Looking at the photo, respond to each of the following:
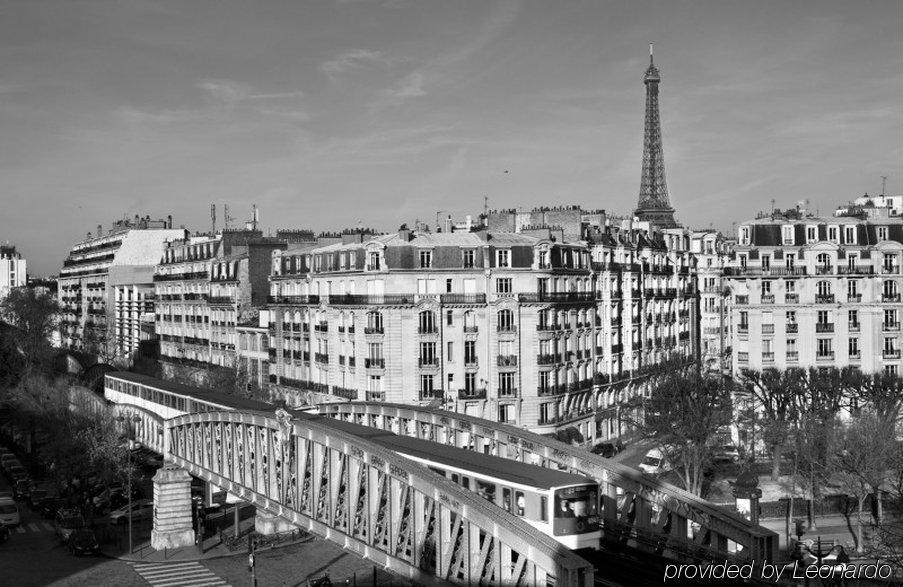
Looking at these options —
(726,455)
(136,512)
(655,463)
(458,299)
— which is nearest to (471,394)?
(458,299)

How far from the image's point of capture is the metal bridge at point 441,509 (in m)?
24.5

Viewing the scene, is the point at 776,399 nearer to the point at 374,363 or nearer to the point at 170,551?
the point at 374,363

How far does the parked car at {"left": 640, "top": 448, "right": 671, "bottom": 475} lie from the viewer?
189ft

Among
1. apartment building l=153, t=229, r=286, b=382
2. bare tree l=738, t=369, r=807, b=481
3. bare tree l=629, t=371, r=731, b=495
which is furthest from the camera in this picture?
apartment building l=153, t=229, r=286, b=382

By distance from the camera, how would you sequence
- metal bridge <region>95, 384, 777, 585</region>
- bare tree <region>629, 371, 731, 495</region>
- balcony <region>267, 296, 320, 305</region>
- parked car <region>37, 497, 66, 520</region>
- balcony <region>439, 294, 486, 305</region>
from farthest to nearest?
balcony <region>267, 296, 320, 305</region>, balcony <region>439, 294, 486, 305</region>, parked car <region>37, 497, 66, 520</region>, bare tree <region>629, 371, 731, 495</region>, metal bridge <region>95, 384, 777, 585</region>

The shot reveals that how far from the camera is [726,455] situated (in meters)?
61.1

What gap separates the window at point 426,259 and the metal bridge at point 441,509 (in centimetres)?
1983

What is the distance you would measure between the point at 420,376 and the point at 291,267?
18.7 meters

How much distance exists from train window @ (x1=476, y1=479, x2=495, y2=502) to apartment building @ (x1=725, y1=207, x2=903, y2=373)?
41.1m

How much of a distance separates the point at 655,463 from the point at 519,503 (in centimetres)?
3472

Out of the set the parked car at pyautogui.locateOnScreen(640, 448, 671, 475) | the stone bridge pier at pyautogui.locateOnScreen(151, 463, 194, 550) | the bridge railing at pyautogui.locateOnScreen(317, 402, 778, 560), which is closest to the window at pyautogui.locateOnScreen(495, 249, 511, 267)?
the parked car at pyautogui.locateOnScreen(640, 448, 671, 475)

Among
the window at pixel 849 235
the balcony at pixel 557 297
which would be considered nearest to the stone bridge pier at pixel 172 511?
the balcony at pixel 557 297

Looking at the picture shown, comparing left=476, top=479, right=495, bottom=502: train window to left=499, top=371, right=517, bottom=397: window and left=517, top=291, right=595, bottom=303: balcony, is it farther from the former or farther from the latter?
left=517, top=291, right=595, bottom=303: balcony

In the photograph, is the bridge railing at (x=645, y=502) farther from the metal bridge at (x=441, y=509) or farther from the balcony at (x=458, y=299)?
the balcony at (x=458, y=299)
